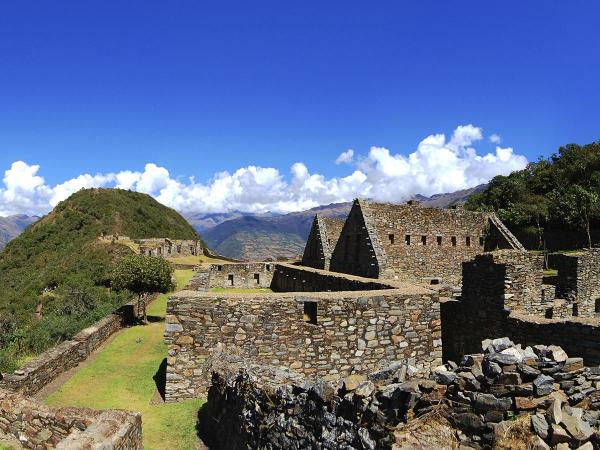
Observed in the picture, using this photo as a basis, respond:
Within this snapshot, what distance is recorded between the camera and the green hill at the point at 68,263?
65.7 feet

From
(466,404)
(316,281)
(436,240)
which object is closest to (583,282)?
(436,240)

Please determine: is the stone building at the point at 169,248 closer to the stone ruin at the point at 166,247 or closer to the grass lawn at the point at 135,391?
the stone ruin at the point at 166,247

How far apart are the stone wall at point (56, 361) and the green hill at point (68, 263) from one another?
7.30 feet

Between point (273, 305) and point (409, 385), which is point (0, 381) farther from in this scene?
point (409, 385)

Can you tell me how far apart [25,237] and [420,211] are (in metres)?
75.0

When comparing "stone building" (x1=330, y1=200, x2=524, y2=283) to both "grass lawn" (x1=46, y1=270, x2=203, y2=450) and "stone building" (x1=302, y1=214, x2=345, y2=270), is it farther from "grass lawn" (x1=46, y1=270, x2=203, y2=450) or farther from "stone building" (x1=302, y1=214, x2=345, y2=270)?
"grass lawn" (x1=46, y1=270, x2=203, y2=450)

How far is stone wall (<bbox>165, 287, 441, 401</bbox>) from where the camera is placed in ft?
31.1

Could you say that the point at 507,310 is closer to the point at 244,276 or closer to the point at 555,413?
the point at 555,413

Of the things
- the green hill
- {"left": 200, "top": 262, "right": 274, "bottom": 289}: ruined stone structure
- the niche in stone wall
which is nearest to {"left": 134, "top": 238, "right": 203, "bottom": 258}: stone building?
the green hill

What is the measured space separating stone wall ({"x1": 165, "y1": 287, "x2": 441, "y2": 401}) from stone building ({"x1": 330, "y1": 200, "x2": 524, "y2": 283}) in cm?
860

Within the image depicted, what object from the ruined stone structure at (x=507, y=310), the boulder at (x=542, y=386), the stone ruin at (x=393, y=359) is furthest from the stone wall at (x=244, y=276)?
the boulder at (x=542, y=386)

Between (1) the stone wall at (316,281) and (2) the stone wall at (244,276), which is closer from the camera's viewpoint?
(1) the stone wall at (316,281)

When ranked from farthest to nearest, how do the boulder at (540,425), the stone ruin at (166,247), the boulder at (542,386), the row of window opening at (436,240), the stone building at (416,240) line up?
the stone ruin at (166,247), the row of window opening at (436,240), the stone building at (416,240), the boulder at (542,386), the boulder at (540,425)

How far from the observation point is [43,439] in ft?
25.3
